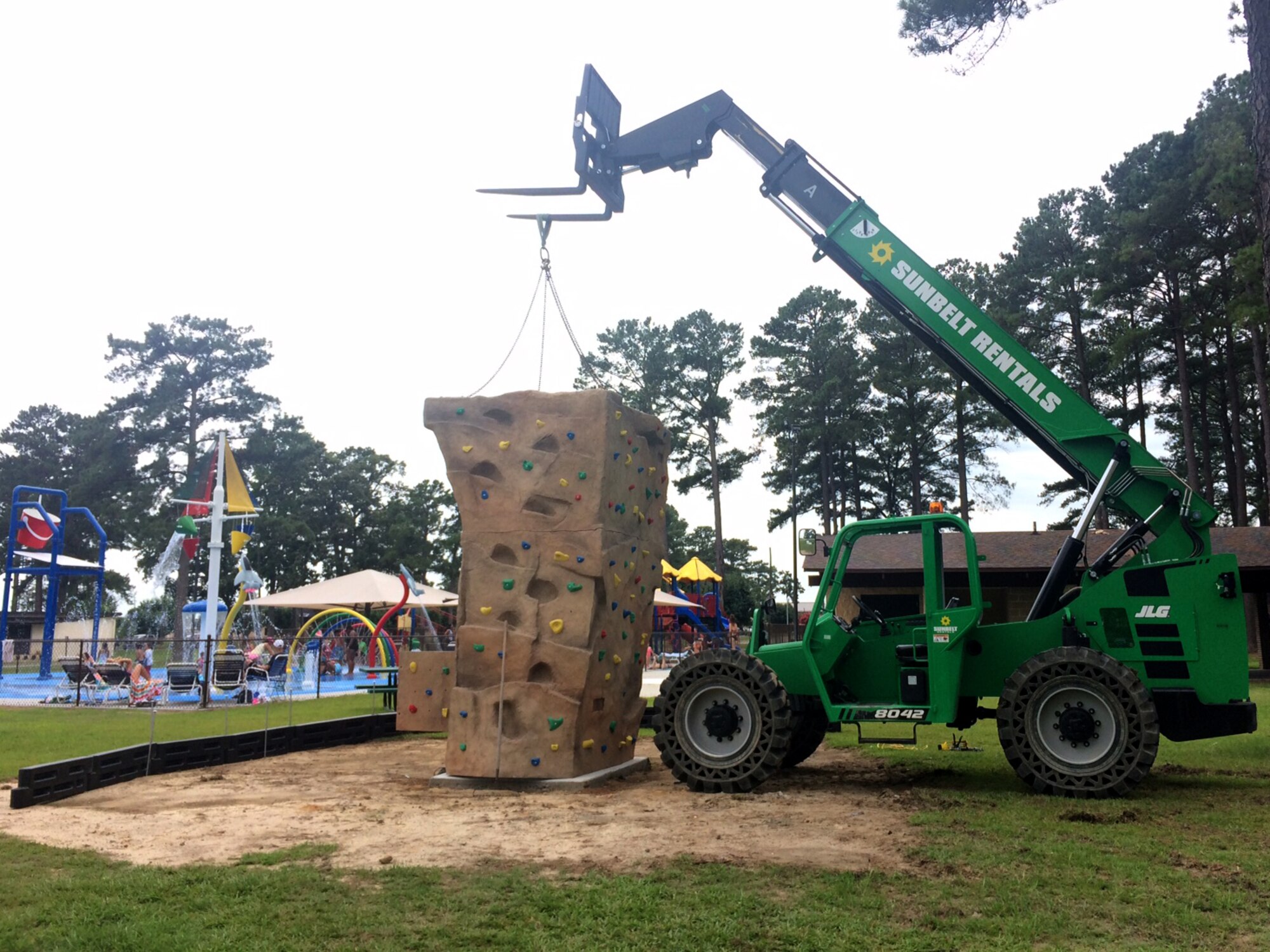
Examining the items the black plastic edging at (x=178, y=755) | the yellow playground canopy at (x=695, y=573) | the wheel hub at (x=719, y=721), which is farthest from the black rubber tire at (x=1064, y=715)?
the yellow playground canopy at (x=695, y=573)

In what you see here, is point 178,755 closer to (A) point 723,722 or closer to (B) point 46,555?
(A) point 723,722

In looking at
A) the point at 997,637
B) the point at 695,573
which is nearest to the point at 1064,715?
the point at 997,637

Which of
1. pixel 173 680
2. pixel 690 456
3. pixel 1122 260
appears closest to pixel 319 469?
pixel 690 456

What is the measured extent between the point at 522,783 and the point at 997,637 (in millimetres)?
4380

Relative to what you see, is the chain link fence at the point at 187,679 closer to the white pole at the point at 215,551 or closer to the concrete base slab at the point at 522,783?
the white pole at the point at 215,551

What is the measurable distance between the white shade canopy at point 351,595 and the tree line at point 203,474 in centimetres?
1879

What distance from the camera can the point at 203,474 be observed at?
43656mm

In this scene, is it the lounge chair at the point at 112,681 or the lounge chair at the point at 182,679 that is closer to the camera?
the lounge chair at the point at 182,679

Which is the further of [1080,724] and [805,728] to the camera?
[805,728]

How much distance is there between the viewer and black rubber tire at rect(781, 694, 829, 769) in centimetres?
887

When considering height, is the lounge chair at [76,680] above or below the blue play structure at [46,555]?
below

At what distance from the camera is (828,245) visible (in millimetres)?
10008

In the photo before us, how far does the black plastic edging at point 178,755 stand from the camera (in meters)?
7.96

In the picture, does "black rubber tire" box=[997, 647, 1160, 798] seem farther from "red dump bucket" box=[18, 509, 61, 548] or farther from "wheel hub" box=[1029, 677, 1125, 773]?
"red dump bucket" box=[18, 509, 61, 548]
